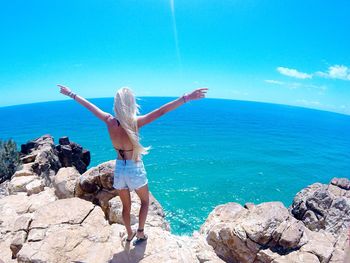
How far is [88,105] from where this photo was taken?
5.55 metres

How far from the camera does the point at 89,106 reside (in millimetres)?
5527

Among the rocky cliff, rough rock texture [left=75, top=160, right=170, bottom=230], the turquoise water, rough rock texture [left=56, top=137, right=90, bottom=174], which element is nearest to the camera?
the rocky cliff

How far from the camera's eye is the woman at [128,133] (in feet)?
16.3

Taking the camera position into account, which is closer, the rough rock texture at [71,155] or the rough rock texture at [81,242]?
the rough rock texture at [81,242]

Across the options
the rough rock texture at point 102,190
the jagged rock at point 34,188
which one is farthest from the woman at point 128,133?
the jagged rock at point 34,188

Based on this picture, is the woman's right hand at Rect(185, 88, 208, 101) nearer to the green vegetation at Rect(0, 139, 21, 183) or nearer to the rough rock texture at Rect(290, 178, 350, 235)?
the rough rock texture at Rect(290, 178, 350, 235)

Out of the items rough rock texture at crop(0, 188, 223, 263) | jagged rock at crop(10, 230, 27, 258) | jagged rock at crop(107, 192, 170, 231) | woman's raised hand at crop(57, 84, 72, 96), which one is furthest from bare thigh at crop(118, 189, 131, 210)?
jagged rock at crop(10, 230, 27, 258)

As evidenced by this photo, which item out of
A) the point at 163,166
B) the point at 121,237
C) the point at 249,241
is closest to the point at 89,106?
the point at 121,237

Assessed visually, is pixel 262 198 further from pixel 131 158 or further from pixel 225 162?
pixel 131 158

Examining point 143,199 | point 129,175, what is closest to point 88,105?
point 129,175

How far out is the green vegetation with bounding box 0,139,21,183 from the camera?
921 inches

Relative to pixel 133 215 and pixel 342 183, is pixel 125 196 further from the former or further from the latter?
pixel 342 183

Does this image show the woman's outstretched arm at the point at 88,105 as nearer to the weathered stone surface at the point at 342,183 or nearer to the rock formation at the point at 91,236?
the rock formation at the point at 91,236

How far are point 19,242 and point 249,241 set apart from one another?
23.2 ft
